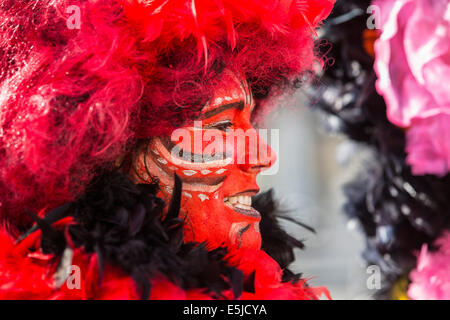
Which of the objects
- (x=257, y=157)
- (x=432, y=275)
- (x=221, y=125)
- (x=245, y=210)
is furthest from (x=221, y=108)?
(x=432, y=275)

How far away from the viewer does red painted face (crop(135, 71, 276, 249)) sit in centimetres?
106

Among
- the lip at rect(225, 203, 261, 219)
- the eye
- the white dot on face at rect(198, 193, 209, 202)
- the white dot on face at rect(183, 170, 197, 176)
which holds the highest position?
the eye

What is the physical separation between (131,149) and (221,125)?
22cm

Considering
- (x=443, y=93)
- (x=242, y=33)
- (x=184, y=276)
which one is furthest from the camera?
(x=443, y=93)

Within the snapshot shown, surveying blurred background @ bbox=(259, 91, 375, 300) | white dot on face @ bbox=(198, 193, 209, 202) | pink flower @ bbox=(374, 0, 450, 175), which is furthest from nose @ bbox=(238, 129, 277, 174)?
blurred background @ bbox=(259, 91, 375, 300)

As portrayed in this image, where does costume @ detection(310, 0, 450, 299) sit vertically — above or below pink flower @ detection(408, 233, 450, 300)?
above

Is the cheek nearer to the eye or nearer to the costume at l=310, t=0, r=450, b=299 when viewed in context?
the eye

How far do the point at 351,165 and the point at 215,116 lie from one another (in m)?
1.42

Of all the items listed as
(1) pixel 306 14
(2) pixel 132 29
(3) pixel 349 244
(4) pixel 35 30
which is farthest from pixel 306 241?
(3) pixel 349 244

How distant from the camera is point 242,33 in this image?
1077 millimetres

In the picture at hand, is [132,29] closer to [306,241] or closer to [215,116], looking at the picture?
[215,116]

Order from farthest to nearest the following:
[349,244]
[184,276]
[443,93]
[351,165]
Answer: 1. [349,244]
2. [351,165]
3. [443,93]
4. [184,276]

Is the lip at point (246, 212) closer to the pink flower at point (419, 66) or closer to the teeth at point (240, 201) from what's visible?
the teeth at point (240, 201)

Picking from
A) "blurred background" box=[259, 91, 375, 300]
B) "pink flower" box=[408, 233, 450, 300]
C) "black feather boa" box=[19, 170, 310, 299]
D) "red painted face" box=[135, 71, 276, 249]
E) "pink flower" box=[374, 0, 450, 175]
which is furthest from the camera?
"blurred background" box=[259, 91, 375, 300]
